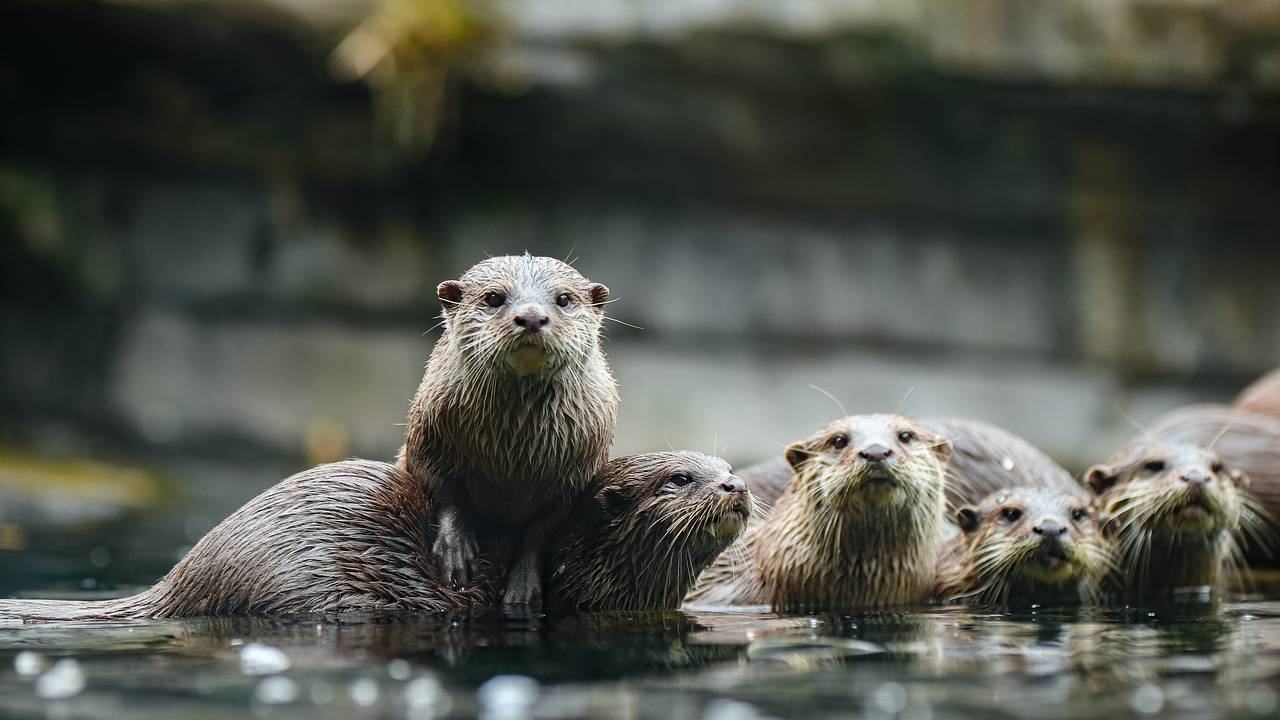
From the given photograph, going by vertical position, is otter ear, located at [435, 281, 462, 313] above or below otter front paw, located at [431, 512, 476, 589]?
above

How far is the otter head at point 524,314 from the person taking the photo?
3557 mm

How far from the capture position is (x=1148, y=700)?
2.49 metres

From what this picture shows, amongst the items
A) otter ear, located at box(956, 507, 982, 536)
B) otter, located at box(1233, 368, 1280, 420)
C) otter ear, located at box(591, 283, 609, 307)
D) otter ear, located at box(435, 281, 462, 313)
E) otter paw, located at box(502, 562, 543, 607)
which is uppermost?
otter, located at box(1233, 368, 1280, 420)

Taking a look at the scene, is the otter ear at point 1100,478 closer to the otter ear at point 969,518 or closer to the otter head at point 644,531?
the otter ear at point 969,518

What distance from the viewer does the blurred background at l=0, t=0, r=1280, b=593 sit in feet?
29.0

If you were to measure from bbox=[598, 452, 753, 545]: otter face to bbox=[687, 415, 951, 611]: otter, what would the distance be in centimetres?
48

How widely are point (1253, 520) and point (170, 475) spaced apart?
628cm

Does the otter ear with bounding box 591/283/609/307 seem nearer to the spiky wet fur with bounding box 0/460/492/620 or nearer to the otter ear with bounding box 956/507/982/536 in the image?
the spiky wet fur with bounding box 0/460/492/620

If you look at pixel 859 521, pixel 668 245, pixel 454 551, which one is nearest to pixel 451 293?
pixel 454 551

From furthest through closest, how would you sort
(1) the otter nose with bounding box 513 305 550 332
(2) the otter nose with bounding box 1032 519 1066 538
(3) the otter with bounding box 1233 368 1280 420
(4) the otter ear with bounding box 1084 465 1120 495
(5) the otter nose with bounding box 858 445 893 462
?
(3) the otter with bounding box 1233 368 1280 420 < (4) the otter ear with bounding box 1084 465 1120 495 < (2) the otter nose with bounding box 1032 519 1066 538 < (5) the otter nose with bounding box 858 445 893 462 < (1) the otter nose with bounding box 513 305 550 332

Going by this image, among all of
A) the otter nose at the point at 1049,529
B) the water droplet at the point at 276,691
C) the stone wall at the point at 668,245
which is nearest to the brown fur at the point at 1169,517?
the otter nose at the point at 1049,529

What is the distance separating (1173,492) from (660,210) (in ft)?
18.8

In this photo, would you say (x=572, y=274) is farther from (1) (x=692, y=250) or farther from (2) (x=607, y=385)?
(1) (x=692, y=250)

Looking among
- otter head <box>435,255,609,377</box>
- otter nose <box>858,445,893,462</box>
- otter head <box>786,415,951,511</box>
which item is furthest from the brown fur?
otter head <box>435,255,609,377</box>
